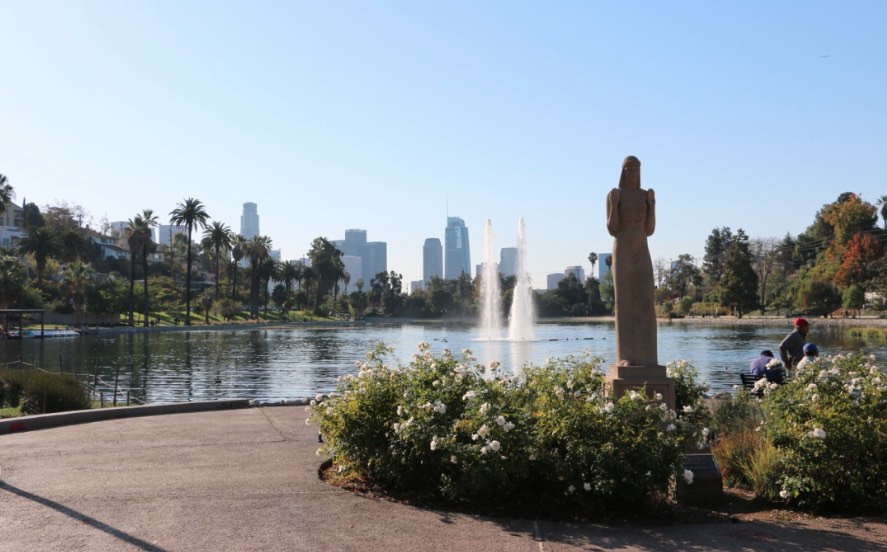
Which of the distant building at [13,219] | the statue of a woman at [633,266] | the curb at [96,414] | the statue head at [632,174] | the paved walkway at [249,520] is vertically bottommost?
the paved walkway at [249,520]

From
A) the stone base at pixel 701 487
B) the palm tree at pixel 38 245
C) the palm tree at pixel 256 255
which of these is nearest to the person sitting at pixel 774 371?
the stone base at pixel 701 487

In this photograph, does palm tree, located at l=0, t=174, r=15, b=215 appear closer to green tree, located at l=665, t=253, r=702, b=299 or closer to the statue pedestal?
the statue pedestal

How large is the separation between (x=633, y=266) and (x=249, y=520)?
543 cm

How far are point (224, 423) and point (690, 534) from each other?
872cm

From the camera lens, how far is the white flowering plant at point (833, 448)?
22.5 ft

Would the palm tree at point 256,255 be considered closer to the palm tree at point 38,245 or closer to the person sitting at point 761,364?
the palm tree at point 38,245

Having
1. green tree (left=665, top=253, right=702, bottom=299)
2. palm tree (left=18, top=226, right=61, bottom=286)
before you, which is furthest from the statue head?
green tree (left=665, top=253, right=702, bottom=299)

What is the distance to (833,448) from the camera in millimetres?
6863

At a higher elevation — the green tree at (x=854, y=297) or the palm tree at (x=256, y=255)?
the palm tree at (x=256, y=255)

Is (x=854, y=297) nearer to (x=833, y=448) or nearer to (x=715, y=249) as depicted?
(x=715, y=249)

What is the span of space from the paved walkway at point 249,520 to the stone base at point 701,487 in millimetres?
676

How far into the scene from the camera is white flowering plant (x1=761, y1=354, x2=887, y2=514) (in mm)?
6852

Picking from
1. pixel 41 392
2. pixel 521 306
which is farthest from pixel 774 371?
pixel 521 306

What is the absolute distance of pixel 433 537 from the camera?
20.9ft
